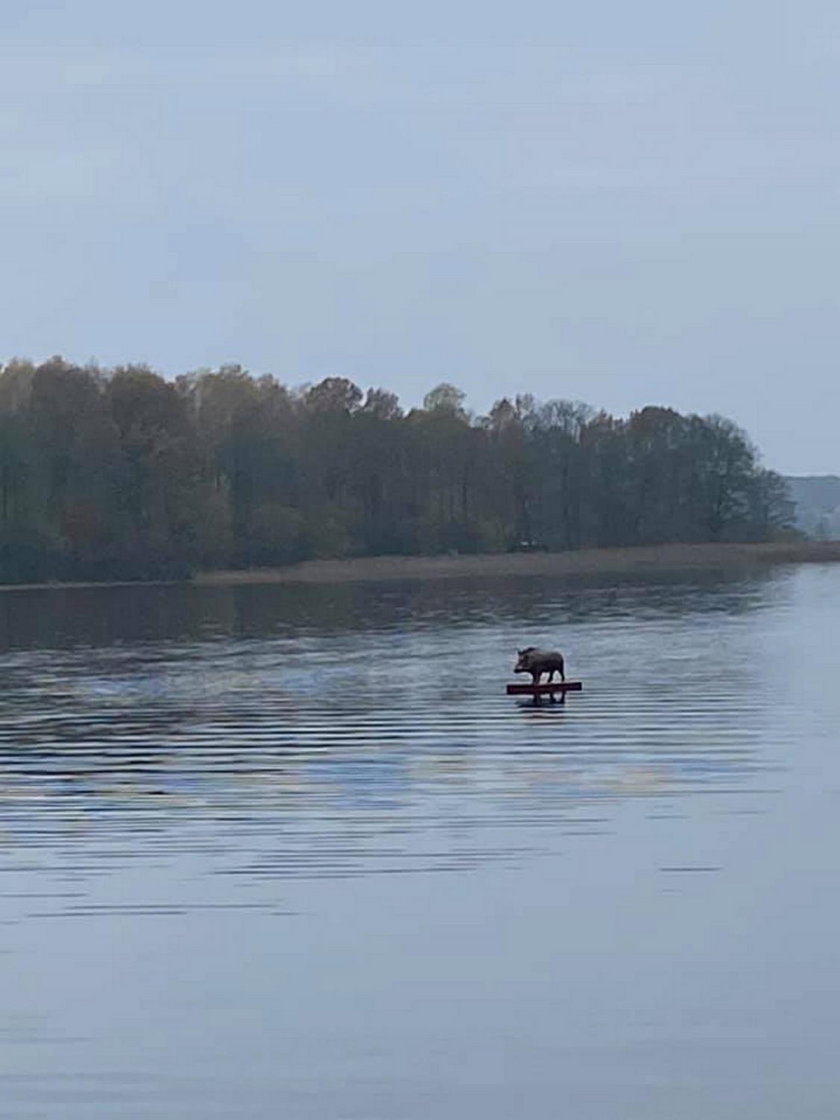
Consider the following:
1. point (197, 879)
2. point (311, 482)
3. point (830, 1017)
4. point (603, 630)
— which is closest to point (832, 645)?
point (603, 630)

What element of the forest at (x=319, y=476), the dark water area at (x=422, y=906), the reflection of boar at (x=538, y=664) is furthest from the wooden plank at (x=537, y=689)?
the forest at (x=319, y=476)

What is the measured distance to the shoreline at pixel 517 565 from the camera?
330 feet

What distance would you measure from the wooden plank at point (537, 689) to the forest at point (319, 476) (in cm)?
6398

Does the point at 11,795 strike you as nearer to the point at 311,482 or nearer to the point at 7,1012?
the point at 7,1012

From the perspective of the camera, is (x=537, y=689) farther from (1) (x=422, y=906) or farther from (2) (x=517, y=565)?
(2) (x=517, y=565)

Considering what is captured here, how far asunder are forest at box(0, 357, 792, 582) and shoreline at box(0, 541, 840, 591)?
0.79 meters

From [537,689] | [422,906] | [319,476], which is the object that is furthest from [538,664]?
[319,476]

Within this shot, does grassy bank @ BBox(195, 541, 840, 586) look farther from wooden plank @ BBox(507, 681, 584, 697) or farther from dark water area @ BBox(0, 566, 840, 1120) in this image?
dark water area @ BBox(0, 566, 840, 1120)

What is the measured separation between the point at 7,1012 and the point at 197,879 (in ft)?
12.4

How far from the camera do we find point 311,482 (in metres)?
109

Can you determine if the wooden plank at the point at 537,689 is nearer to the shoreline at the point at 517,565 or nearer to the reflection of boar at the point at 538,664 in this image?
the reflection of boar at the point at 538,664

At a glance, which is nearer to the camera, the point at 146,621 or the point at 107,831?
the point at 107,831

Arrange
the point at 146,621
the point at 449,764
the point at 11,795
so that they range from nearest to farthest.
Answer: the point at 11,795 → the point at 449,764 → the point at 146,621

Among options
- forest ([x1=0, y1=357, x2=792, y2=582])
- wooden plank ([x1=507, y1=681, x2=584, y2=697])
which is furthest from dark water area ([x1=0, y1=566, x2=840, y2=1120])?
forest ([x1=0, y1=357, x2=792, y2=582])
